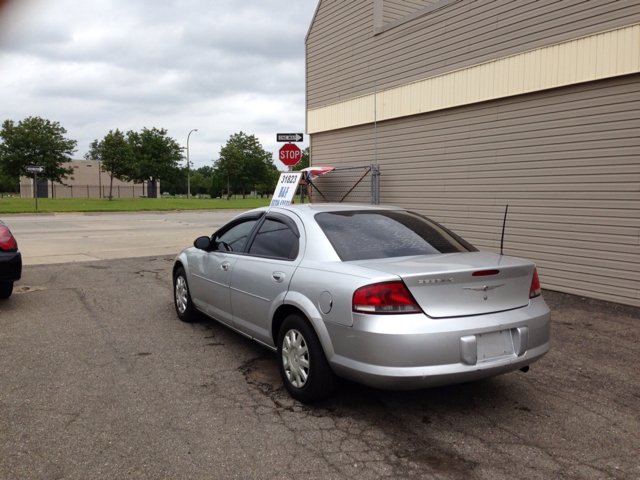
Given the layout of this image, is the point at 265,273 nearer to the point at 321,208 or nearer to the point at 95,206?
the point at 321,208

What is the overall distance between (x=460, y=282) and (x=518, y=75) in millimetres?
6407

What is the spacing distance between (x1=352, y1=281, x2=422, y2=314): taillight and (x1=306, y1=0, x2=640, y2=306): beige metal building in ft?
17.6

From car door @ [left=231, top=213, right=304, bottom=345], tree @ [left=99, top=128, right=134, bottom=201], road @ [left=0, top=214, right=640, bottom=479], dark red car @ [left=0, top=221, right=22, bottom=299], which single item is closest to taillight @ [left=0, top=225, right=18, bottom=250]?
dark red car @ [left=0, top=221, right=22, bottom=299]

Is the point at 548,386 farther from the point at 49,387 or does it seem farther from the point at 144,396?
the point at 49,387

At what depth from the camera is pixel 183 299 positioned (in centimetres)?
625

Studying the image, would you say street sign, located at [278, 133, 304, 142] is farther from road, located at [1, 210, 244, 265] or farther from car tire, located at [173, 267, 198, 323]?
car tire, located at [173, 267, 198, 323]

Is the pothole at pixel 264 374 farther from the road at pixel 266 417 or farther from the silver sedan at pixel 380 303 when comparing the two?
the silver sedan at pixel 380 303

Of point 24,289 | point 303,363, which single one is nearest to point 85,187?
point 24,289

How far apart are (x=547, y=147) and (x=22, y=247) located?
40.6 feet

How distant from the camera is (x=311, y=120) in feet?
46.9

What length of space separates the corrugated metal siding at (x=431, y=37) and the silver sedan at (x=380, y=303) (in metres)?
5.08

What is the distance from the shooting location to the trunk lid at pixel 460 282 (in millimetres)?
3398

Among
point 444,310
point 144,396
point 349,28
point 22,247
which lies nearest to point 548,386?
point 444,310

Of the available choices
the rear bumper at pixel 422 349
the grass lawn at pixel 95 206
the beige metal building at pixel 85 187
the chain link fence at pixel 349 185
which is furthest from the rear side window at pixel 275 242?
the beige metal building at pixel 85 187
